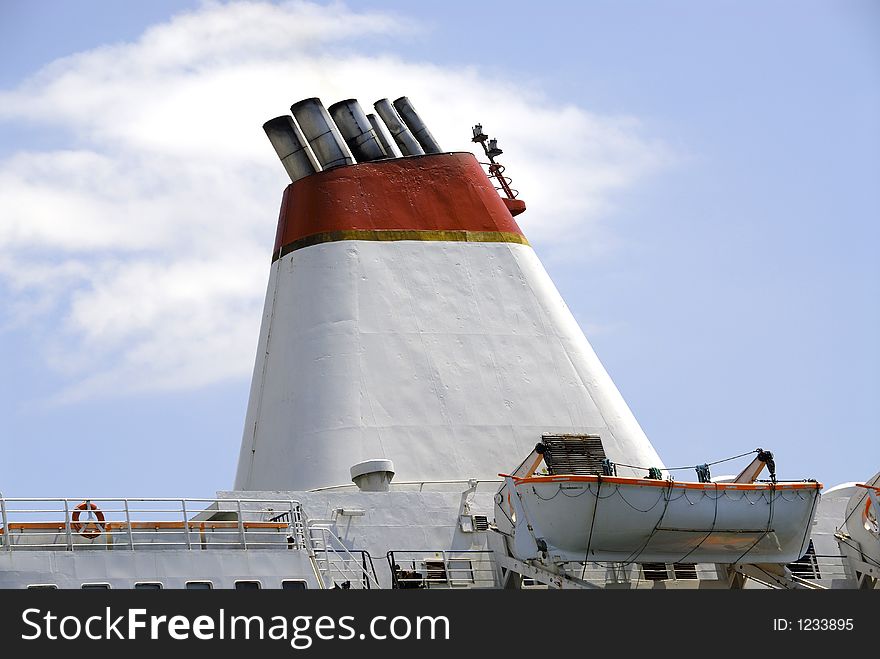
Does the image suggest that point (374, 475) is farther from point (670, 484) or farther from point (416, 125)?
point (416, 125)

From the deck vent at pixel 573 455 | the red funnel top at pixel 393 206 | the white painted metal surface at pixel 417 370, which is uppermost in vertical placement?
the red funnel top at pixel 393 206

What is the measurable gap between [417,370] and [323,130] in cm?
587

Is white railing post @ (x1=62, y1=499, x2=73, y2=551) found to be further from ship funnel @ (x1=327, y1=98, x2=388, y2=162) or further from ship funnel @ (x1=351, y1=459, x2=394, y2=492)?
ship funnel @ (x1=327, y1=98, x2=388, y2=162)

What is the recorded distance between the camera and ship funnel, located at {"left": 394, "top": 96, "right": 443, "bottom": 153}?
32688 mm

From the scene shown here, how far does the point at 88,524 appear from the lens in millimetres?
23219

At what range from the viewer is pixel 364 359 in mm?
28734

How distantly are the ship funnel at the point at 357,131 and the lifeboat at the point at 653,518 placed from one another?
30.2ft

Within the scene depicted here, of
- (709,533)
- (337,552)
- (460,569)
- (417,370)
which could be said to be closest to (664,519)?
(709,533)

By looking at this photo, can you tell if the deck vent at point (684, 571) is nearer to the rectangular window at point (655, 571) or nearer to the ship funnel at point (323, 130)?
the rectangular window at point (655, 571)

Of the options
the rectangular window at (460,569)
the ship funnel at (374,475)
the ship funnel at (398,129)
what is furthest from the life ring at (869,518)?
the ship funnel at (398,129)

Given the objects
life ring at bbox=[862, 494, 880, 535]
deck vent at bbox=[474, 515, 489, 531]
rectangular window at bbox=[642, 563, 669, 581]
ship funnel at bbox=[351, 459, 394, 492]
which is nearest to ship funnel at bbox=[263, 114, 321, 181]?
ship funnel at bbox=[351, 459, 394, 492]

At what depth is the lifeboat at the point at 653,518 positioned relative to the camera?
23.7 metres

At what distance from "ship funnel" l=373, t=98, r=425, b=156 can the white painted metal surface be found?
108 inches
